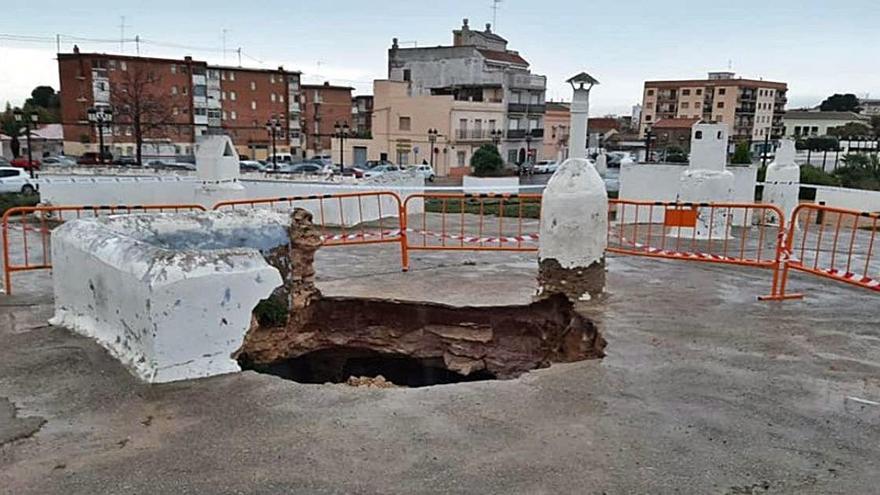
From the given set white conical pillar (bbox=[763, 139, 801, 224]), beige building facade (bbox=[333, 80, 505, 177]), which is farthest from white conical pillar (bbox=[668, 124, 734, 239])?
beige building facade (bbox=[333, 80, 505, 177])

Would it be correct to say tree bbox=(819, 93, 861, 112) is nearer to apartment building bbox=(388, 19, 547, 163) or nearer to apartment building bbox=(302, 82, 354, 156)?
apartment building bbox=(388, 19, 547, 163)

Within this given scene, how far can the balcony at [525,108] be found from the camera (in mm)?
54188

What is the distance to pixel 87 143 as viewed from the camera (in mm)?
52438

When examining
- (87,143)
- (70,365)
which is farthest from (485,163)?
(70,365)

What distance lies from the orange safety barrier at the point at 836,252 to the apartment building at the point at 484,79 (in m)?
37.1

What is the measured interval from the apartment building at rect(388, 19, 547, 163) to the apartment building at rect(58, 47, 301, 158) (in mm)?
11897

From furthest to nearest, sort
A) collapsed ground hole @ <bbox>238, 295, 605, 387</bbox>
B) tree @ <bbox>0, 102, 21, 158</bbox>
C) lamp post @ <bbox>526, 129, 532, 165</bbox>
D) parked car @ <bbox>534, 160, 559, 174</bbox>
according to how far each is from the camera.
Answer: lamp post @ <bbox>526, 129, 532, 165</bbox>, parked car @ <bbox>534, 160, 559, 174</bbox>, tree @ <bbox>0, 102, 21, 158</bbox>, collapsed ground hole @ <bbox>238, 295, 605, 387</bbox>

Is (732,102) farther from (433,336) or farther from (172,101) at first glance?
(433,336)

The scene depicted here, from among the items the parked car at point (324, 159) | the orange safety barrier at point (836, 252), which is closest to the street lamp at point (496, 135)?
the parked car at point (324, 159)

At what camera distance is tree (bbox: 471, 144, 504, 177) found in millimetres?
46994

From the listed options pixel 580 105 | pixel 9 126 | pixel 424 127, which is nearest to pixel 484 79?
pixel 424 127

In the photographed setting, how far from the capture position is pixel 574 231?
8.13 meters

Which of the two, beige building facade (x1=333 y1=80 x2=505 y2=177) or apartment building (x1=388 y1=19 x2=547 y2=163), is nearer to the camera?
beige building facade (x1=333 y1=80 x2=505 y2=177)

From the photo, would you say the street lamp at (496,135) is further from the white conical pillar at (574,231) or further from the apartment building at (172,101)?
the white conical pillar at (574,231)
